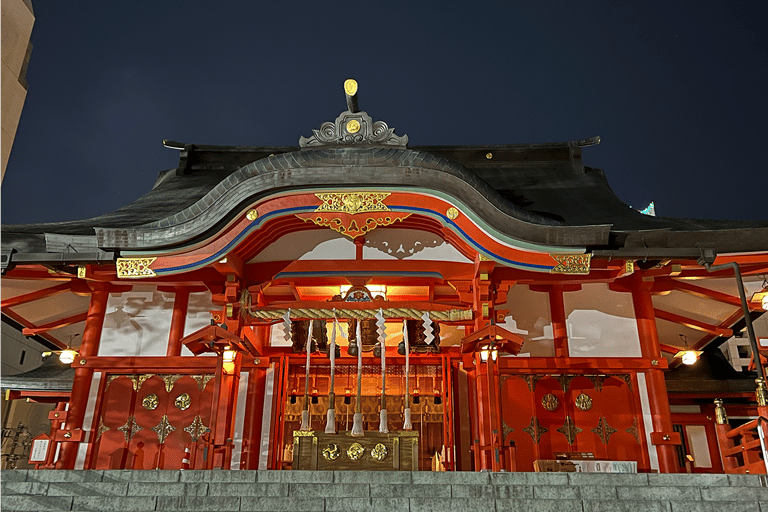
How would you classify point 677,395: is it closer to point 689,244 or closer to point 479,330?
point 689,244

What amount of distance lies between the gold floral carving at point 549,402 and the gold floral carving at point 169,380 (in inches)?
250

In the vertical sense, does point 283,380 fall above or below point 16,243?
below

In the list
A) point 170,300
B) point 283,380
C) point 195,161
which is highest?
point 195,161

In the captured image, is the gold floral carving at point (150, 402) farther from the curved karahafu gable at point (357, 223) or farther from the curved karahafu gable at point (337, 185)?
the curved karahafu gable at point (337, 185)

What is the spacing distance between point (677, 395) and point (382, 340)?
28.7ft

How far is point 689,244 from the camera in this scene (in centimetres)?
986

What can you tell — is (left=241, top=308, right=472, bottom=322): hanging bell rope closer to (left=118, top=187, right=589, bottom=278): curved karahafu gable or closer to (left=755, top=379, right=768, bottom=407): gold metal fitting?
(left=118, top=187, right=589, bottom=278): curved karahafu gable

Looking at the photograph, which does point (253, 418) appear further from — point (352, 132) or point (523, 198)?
point (523, 198)

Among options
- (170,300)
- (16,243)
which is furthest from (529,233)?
(16,243)

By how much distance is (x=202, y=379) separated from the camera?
1158 centimetres

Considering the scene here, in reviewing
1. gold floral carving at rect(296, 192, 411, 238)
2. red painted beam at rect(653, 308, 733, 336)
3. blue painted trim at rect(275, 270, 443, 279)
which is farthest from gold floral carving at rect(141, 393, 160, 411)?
red painted beam at rect(653, 308, 733, 336)

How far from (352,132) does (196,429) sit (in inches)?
225

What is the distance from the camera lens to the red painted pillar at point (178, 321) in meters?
11.6

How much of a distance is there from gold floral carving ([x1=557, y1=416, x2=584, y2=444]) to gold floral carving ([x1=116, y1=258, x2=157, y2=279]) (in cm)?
715
